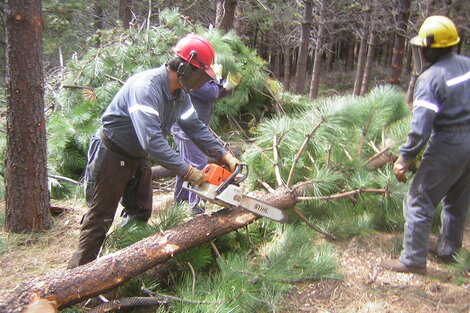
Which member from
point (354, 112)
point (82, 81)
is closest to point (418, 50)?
point (354, 112)

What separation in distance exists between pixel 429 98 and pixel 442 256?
1298mm

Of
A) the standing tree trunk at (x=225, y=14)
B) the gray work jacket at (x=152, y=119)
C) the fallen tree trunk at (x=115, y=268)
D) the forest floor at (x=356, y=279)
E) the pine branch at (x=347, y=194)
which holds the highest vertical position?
the standing tree trunk at (x=225, y=14)

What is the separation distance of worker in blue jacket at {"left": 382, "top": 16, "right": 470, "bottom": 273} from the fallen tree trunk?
1034 mm

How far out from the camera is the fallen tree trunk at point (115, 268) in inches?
80.2

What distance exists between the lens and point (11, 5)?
127 inches

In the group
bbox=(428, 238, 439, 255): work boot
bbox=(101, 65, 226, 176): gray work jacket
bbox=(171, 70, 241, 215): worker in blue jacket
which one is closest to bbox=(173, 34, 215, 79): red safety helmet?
bbox=(101, 65, 226, 176): gray work jacket

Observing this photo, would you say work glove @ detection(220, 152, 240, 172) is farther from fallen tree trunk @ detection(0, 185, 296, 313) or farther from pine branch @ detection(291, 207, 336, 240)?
pine branch @ detection(291, 207, 336, 240)

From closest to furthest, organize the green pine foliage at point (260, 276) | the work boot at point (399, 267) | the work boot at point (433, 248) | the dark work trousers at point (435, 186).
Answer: the green pine foliage at point (260, 276), the dark work trousers at point (435, 186), the work boot at point (399, 267), the work boot at point (433, 248)

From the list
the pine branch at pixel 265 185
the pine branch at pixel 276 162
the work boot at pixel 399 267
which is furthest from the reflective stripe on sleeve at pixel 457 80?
the pine branch at pixel 265 185

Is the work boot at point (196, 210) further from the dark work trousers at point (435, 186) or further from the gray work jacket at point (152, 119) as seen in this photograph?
the dark work trousers at point (435, 186)

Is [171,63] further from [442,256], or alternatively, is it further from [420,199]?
[442,256]

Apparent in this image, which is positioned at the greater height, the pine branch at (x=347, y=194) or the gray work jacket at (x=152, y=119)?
the gray work jacket at (x=152, y=119)

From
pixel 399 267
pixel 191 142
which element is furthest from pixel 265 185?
pixel 399 267

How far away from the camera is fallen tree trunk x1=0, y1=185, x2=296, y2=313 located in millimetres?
2037
